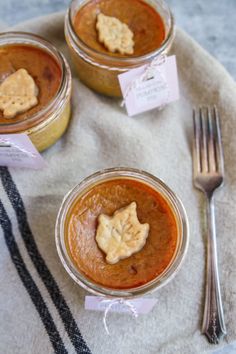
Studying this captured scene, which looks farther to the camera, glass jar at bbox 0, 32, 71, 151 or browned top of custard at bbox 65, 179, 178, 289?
glass jar at bbox 0, 32, 71, 151

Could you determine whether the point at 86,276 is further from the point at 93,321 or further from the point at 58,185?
the point at 58,185

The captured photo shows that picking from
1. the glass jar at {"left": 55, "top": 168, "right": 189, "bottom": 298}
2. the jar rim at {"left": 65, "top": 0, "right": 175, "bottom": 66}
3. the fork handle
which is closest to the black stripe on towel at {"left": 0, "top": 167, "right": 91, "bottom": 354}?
the glass jar at {"left": 55, "top": 168, "right": 189, "bottom": 298}

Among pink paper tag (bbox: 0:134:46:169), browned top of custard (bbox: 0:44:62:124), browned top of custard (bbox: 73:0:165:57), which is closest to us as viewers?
pink paper tag (bbox: 0:134:46:169)

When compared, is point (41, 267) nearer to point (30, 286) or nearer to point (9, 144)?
point (30, 286)

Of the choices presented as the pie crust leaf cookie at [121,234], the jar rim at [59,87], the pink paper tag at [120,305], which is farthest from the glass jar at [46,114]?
the pink paper tag at [120,305]


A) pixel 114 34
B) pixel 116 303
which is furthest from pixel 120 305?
pixel 114 34

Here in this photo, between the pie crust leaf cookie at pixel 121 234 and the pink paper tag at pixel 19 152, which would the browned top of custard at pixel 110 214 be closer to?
the pie crust leaf cookie at pixel 121 234

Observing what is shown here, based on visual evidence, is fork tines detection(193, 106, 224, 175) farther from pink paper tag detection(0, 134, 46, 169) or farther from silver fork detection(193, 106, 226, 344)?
pink paper tag detection(0, 134, 46, 169)
